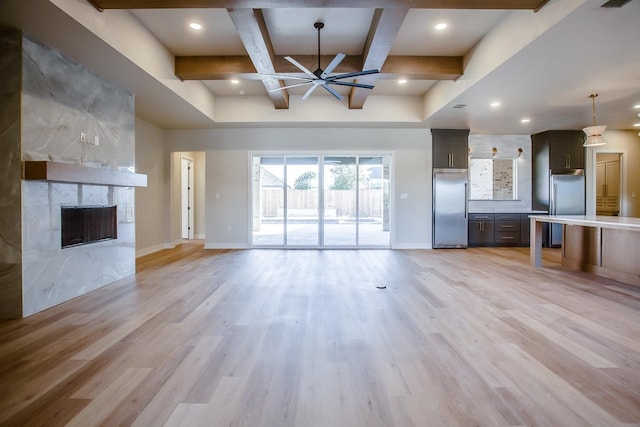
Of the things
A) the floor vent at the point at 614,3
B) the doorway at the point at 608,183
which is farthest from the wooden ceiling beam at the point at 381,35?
the doorway at the point at 608,183

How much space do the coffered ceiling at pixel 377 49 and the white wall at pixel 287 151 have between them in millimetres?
818

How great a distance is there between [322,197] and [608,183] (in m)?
7.95

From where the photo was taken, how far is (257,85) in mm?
5539

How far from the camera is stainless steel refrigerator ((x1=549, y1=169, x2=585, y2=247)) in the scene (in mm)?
7020

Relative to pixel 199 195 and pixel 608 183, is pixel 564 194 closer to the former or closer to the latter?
pixel 608 183

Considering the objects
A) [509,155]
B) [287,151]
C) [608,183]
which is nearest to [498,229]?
[509,155]

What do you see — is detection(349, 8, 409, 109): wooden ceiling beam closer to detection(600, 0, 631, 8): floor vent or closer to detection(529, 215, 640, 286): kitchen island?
detection(600, 0, 631, 8): floor vent

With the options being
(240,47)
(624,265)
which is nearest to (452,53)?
(240,47)

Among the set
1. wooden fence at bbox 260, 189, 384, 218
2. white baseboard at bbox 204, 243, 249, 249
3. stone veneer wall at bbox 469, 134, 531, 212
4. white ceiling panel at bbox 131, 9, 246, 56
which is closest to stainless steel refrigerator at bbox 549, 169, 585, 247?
stone veneer wall at bbox 469, 134, 531, 212

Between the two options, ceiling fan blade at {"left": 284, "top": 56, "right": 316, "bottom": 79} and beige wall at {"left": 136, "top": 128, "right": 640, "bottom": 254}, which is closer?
ceiling fan blade at {"left": 284, "top": 56, "right": 316, "bottom": 79}

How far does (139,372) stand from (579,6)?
4314 millimetres

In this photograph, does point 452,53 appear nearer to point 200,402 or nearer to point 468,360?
point 468,360

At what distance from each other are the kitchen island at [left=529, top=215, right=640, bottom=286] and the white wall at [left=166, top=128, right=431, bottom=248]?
247 cm

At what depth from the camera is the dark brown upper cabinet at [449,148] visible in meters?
6.83
